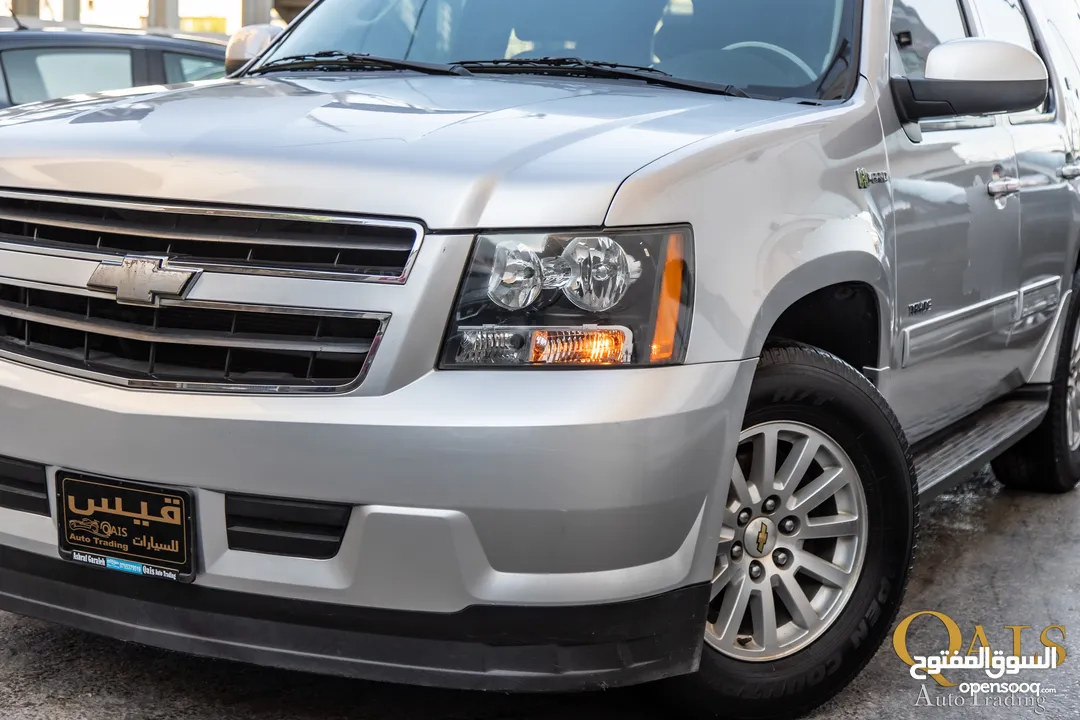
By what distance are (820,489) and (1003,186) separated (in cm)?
147

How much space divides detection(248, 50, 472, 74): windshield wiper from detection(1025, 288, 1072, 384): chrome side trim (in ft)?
7.60

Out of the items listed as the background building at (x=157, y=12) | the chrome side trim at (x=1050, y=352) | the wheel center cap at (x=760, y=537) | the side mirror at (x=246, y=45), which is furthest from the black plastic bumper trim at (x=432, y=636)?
the background building at (x=157, y=12)

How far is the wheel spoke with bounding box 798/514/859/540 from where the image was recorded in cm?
303

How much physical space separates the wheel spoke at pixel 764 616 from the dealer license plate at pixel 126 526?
1163 millimetres

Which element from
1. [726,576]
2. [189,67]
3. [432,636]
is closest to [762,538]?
[726,576]

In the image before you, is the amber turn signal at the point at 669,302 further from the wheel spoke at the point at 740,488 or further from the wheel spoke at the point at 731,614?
the wheel spoke at the point at 731,614

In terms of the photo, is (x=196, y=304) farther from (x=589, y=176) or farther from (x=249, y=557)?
(x=589, y=176)

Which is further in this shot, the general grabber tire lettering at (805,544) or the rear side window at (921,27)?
the rear side window at (921,27)

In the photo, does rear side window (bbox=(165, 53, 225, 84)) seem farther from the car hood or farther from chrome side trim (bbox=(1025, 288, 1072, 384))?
the car hood

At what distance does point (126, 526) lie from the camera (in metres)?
2.59

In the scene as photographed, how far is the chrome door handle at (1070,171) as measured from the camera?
468 cm

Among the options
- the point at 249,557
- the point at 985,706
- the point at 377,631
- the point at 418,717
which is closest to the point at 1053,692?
the point at 985,706

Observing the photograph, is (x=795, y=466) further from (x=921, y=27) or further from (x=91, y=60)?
(x=91, y=60)

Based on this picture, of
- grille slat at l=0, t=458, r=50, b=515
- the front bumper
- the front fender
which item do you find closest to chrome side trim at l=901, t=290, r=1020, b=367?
the front fender
